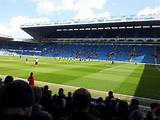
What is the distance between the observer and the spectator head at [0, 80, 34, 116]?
252cm

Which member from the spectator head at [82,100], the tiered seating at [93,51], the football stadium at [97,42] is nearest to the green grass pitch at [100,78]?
the spectator head at [82,100]

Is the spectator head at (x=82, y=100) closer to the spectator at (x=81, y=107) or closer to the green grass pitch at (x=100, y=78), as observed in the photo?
the spectator at (x=81, y=107)

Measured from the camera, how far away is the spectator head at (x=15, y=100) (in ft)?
8.26

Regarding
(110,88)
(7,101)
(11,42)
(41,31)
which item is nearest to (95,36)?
(41,31)

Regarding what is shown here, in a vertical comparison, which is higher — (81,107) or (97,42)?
(97,42)

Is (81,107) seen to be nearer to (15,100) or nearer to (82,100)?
(82,100)

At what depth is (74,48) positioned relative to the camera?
109 metres

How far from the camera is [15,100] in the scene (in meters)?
2.53

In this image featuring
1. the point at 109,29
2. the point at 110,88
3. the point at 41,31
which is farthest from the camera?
the point at 41,31

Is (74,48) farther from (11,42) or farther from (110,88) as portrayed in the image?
(110,88)

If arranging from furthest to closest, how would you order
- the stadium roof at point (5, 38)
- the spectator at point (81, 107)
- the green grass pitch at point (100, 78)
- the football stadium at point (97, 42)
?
the stadium roof at point (5, 38)
the football stadium at point (97, 42)
the green grass pitch at point (100, 78)
the spectator at point (81, 107)

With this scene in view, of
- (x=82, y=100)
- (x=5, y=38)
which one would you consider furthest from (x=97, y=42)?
(x=82, y=100)

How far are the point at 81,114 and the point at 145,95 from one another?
24.3 metres

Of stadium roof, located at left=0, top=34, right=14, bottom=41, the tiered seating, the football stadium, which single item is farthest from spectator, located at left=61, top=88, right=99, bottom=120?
stadium roof, located at left=0, top=34, right=14, bottom=41
